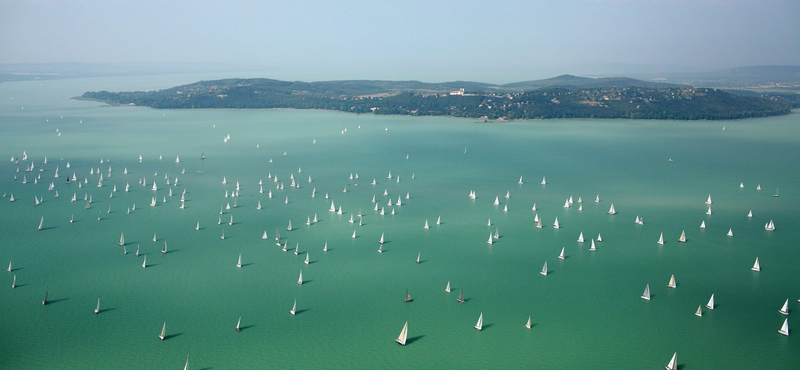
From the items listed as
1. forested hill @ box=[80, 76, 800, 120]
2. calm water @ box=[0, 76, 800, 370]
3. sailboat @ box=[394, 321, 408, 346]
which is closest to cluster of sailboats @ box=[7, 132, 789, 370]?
sailboat @ box=[394, 321, 408, 346]

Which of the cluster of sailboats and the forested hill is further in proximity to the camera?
the forested hill

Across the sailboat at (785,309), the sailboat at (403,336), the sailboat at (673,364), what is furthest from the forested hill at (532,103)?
the sailboat at (673,364)

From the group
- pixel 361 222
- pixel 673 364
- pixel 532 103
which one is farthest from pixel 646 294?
pixel 532 103

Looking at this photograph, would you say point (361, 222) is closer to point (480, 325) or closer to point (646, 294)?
point (480, 325)

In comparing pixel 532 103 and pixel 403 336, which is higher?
pixel 532 103

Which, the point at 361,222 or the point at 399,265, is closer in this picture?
the point at 399,265

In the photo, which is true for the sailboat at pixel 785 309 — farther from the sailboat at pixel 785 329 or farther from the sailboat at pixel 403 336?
the sailboat at pixel 403 336

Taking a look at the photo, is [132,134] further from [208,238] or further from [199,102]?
[199,102]

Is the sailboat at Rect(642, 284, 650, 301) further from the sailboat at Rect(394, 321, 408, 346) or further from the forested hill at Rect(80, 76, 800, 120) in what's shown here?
the forested hill at Rect(80, 76, 800, 120)
